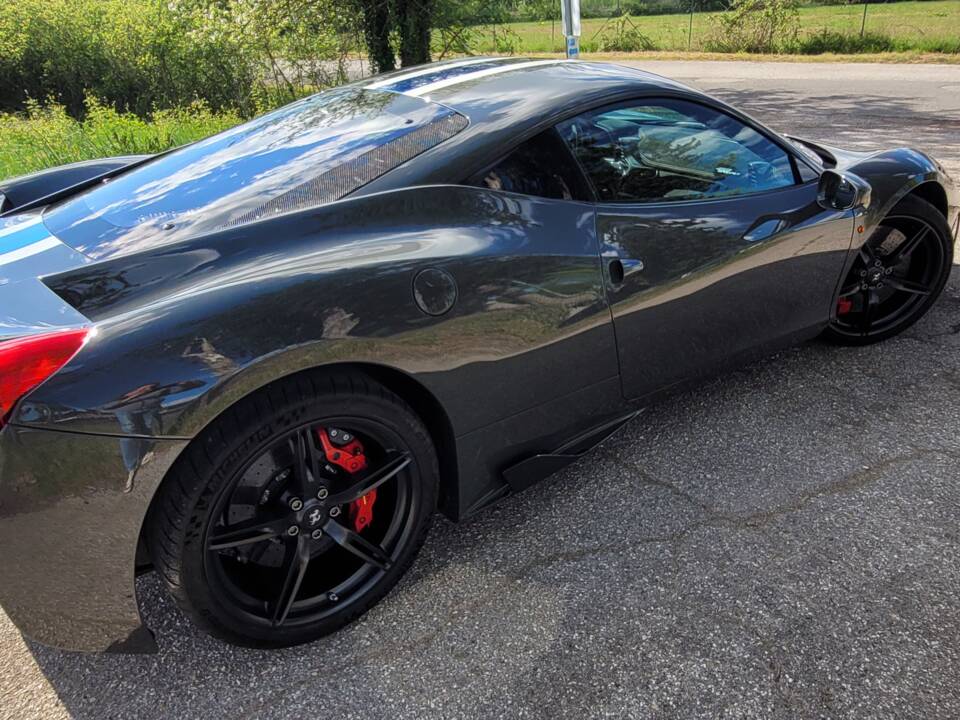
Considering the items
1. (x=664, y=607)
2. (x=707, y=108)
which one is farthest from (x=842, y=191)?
(x=664, y=607)

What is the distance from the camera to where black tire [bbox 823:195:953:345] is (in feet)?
11.5

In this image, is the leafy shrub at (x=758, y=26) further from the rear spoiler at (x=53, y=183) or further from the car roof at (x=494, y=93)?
the rear spoiler at (x=53, y=183)

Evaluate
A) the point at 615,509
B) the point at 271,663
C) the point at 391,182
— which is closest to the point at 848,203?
the point at 615,509

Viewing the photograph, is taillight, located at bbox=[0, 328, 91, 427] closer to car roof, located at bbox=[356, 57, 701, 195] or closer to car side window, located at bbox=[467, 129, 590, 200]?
car roof, located at bbox=[356, 57, 701, 195]

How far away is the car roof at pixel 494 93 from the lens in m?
2.28

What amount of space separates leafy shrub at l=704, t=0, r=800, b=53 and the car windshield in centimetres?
2140

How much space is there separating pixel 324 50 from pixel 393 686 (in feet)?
35.2

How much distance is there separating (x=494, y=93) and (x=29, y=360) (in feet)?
5.48

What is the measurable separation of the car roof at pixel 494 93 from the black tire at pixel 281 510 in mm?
674

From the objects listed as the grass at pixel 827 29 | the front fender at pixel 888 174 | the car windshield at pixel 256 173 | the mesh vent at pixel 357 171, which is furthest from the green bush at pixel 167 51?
the mesh vent at pixel 357 171

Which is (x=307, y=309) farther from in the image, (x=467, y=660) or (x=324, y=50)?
(x=324, y=50)

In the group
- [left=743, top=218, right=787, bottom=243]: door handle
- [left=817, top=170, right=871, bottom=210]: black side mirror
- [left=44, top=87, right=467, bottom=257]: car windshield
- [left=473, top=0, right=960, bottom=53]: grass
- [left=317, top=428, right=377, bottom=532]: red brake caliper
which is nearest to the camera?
[left=317, top=428, right=377, bottom=532]: red brake caliper

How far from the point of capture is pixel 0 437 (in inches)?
64.6

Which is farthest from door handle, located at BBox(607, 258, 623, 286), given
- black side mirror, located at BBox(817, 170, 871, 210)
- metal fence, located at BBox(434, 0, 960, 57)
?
metal fence, located at BBox(434, 0, 960, 57)
